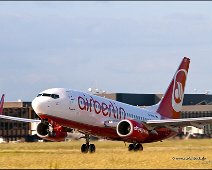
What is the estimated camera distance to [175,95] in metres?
57.1

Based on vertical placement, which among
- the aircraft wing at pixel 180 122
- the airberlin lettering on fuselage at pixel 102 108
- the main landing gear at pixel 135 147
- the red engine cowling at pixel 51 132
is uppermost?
the airberlin lettering on fuselage at pixel 102 108

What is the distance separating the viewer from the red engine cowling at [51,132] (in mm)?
46850

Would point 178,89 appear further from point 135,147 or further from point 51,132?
point 51,132

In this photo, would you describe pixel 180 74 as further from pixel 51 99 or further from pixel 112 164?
pixel 112 164

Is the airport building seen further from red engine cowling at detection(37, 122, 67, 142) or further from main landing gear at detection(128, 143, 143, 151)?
red engine cowling at detection(37, 122, 67, 142)

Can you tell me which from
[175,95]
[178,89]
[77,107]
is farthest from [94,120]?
[178,89]

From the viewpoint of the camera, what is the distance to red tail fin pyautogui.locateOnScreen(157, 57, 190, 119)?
56.4m

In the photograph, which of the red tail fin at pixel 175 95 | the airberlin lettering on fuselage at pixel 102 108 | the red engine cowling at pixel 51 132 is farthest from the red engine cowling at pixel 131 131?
the red tail fin at pixel 175 95

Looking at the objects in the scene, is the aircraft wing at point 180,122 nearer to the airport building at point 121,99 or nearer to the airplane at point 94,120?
the airplane at point 94,120

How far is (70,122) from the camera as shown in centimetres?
4562

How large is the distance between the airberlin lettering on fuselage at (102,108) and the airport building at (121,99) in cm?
3727

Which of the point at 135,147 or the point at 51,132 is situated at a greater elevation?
the point at 51,132

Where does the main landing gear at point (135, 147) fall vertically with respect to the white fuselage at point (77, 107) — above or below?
below

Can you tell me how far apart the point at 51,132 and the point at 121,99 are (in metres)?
86.6
